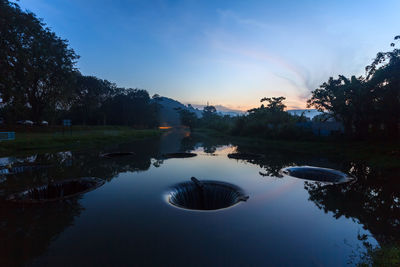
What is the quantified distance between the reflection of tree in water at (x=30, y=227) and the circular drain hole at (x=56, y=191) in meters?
0.72

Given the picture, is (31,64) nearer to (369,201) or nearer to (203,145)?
(203,145)

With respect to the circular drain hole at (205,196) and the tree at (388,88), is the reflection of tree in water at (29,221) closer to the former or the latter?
the circular drain hole at (205,196)

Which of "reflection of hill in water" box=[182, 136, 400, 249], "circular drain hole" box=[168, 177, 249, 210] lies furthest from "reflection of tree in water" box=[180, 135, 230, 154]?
"circular drain hole" box=[168, 177, 249, 210]

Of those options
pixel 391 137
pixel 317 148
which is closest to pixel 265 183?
pixel 317 148

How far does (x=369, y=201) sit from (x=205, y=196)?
10638 millimetres

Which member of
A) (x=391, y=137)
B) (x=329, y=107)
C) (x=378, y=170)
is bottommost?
(x=378, y=170)

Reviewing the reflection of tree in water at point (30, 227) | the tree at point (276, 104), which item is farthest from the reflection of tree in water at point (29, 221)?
the tree at point (276, 104)

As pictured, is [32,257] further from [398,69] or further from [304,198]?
[398,69]

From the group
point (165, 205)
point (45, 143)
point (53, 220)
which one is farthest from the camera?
point (45, 143)

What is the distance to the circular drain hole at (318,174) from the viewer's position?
54.6 ft

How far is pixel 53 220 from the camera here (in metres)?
8.75

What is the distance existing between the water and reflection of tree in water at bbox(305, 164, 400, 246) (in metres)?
0.06

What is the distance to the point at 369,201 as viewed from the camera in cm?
1198

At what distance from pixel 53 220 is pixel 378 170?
26923mm
